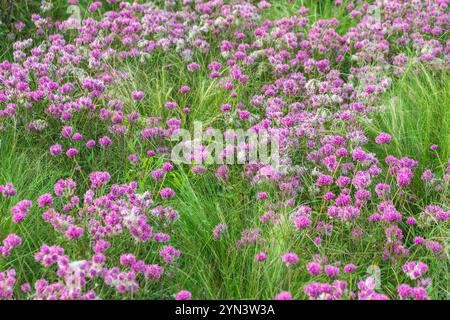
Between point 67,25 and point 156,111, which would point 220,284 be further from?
point 67,25

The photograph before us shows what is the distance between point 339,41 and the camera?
235 inches

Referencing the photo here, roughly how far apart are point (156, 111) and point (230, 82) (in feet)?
2.17

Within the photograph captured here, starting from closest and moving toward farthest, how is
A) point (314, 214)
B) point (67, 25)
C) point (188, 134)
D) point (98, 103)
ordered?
point (314, 214), point (188, 134), point (98, 103), point (67, 25)

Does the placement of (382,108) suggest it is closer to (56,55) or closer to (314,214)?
(314,214)

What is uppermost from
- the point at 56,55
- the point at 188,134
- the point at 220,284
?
the point at 56,55

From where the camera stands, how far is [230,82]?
5.23 meters

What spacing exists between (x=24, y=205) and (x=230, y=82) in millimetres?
2272

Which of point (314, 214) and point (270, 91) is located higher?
point (270, 91)

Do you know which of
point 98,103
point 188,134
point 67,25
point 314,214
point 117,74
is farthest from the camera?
point 67,25

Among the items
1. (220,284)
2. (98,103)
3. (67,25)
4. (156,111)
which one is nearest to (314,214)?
(220,284)

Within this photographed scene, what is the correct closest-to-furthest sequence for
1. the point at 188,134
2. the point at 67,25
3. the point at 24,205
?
the point at 24,205 < the point at 188,134 < the point at 67,25
